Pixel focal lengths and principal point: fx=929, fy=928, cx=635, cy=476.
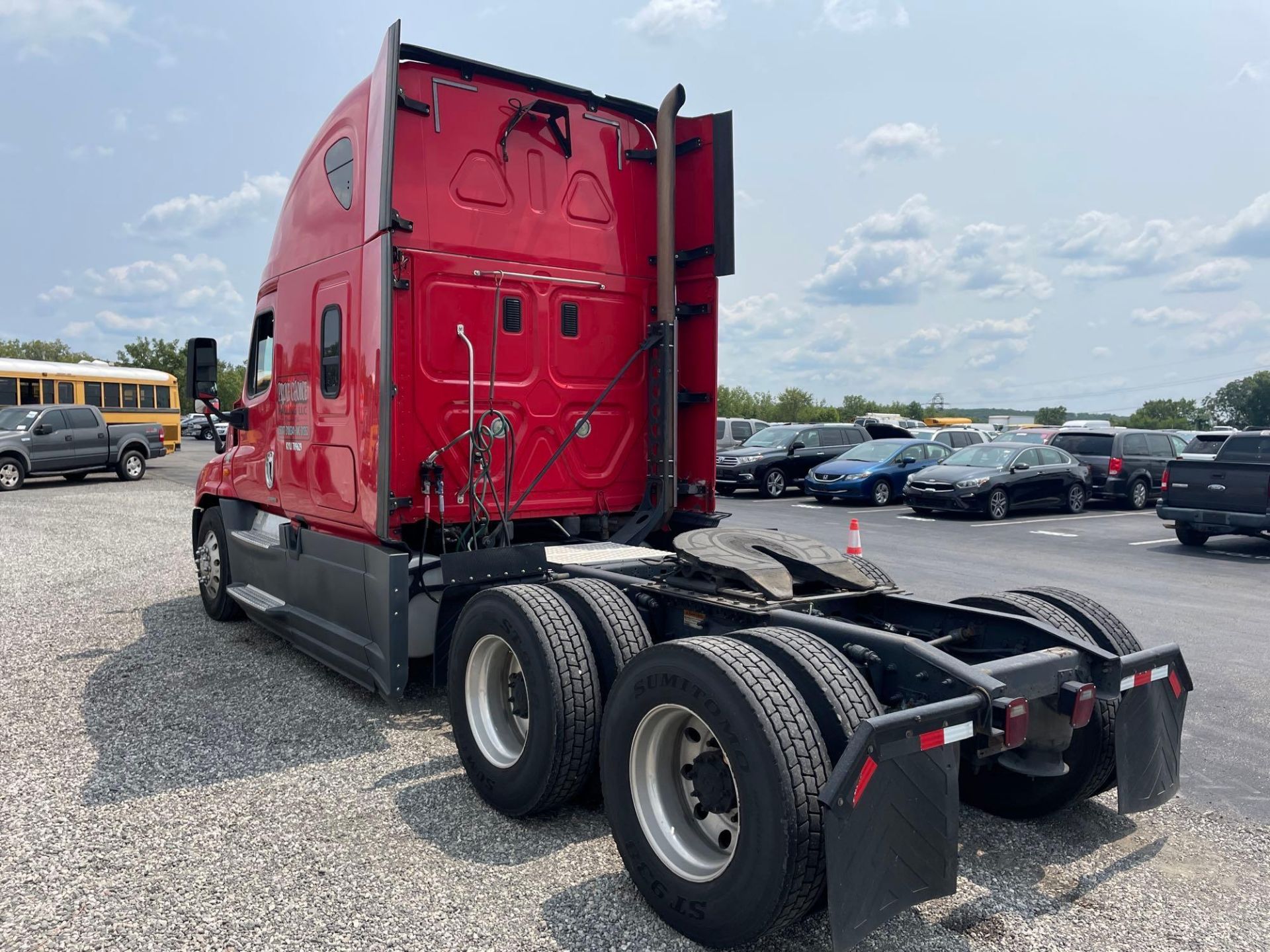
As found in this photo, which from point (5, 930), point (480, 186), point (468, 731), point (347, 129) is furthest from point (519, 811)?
point (347, 129)

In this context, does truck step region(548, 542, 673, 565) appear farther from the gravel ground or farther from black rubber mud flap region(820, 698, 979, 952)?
black rubber mud flap region(820, 698, 979, 952)

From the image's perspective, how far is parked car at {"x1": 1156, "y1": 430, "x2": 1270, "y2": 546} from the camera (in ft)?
41.0

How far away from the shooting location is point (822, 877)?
8.48 feet

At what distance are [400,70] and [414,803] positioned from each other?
146 inches

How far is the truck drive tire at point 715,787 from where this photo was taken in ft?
8.45

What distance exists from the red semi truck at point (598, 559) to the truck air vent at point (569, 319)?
0.9 inches

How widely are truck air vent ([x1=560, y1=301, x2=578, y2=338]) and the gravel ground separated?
7.46 ft

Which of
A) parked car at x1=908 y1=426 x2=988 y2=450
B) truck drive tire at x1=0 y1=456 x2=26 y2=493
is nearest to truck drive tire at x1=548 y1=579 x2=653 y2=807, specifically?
truck drive tire at x1=0 y1=456 x2=26 y2=493

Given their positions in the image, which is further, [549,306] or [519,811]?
[549,306]

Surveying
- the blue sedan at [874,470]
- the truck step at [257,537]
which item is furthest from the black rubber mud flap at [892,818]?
the blue sedan at [874,470]

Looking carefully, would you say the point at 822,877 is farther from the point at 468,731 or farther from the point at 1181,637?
the point at 1181,637

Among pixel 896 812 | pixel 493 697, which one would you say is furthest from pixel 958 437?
pixel 896 812

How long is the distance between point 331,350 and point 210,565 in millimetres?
2933

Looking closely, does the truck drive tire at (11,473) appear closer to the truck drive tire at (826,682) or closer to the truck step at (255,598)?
the truck step at (255,598)
